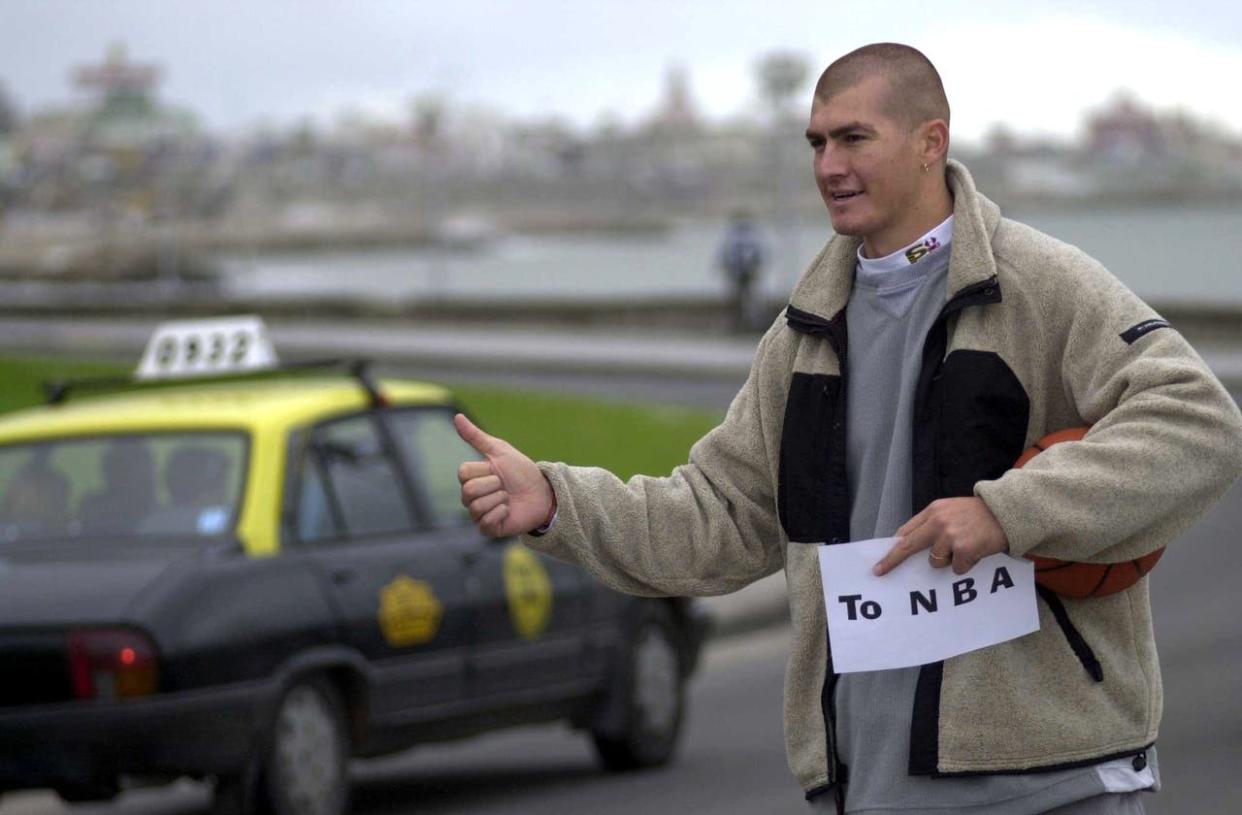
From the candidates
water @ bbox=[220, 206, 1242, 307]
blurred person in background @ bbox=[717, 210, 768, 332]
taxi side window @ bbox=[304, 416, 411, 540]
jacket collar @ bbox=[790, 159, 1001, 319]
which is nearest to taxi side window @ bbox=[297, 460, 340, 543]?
taxi side window @ bbox=[304, 416, 411, 540]

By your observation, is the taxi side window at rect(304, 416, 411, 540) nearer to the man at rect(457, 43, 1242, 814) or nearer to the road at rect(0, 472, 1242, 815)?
the road at rect(0, 472, 1242, 815)

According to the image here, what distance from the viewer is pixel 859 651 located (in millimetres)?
3549

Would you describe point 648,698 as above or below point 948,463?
below

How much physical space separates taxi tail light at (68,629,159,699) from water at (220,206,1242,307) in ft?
164

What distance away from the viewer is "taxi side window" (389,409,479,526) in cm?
874

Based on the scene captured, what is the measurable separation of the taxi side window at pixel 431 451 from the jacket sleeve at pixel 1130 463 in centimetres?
527

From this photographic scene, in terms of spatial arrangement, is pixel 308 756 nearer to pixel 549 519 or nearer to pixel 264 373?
pixel 264 373

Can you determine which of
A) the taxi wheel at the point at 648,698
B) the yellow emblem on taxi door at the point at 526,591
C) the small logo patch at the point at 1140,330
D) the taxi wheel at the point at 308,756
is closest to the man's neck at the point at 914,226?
the small logo patch at the point at 1140,330

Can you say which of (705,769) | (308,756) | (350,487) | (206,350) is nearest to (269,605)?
(308,756)

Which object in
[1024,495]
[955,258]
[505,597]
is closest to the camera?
[1024,495]

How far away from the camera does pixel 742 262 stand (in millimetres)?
34562

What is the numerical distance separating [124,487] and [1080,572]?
515 cm

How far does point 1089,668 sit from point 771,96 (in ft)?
106

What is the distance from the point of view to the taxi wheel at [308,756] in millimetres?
7445
